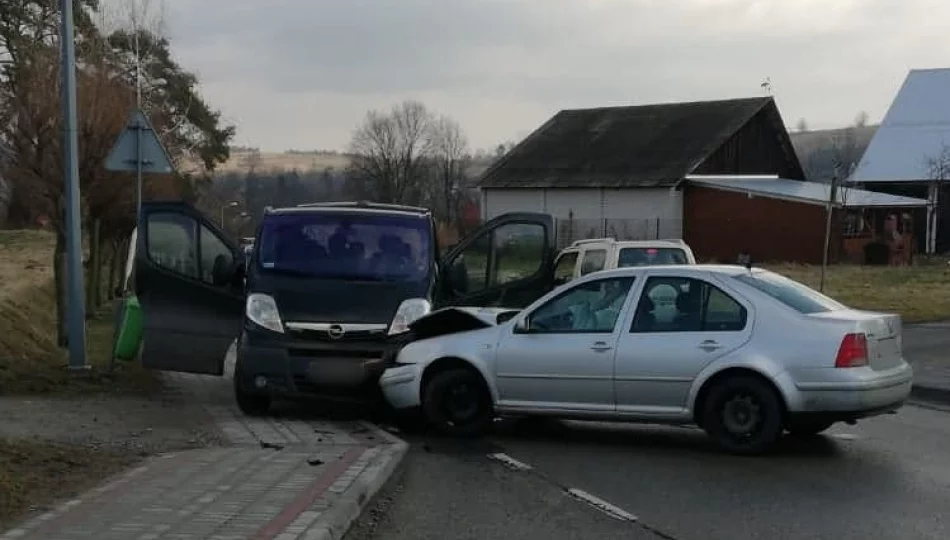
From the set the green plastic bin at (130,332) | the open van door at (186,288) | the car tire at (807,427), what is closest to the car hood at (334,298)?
the open van door at (186,288)

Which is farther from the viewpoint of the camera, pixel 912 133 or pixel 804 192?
pixel 912 133

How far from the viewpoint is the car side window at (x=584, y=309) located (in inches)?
408

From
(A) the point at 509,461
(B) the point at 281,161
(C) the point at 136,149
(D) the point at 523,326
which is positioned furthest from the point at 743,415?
(B) the point at 281,161

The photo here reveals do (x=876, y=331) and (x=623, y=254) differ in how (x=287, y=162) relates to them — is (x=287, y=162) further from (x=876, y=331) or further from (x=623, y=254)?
(x=876, y=331)

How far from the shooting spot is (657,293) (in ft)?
33.5

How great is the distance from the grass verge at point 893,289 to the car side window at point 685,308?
48.3 ft

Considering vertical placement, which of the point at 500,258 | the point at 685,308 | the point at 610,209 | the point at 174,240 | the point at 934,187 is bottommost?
the point at 685,308

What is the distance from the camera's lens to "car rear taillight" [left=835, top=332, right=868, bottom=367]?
30.7 feet

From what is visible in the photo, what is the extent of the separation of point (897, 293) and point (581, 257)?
41.3ft

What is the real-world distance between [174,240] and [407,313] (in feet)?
9.76

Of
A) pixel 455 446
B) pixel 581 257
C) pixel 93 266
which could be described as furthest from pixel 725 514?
pixel 93 266

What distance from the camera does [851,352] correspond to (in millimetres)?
9383

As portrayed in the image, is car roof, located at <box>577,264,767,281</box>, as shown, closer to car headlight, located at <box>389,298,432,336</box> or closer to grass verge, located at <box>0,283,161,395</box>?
car headlight, located at <box>389,298,432,336</box>

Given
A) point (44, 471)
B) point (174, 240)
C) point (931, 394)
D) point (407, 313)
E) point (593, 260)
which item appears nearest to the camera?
point (44, 471)
